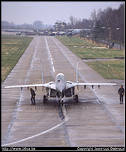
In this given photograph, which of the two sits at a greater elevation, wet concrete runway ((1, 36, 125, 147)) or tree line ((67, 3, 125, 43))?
tree line ((67, 3, 125, 43))

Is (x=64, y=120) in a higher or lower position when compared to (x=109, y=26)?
lower

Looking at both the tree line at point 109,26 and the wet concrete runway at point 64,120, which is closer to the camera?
the wet concrete runway at point 64,120

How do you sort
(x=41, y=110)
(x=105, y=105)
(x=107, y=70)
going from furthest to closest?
(x=107, y=70) < (x=105, y=105) < (x=41, y=110)

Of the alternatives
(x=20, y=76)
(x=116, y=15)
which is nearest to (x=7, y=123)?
(x=20, y=76)

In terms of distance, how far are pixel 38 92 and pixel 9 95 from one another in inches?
147

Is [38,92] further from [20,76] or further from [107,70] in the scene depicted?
[107,70]

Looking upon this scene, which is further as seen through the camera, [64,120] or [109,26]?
[109,26]

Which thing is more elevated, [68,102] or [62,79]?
[62,79]

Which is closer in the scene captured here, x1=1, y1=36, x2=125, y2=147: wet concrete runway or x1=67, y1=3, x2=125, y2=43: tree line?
x1=1, y1=36, x2=125, y2=147: wet concrete runway

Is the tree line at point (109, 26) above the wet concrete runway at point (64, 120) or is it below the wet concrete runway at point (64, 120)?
above

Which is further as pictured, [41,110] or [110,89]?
[110,89]

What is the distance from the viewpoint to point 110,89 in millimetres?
35219

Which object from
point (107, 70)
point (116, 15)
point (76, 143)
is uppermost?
point (116, 15)

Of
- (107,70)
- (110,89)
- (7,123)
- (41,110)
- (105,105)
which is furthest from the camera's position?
(107,70)
